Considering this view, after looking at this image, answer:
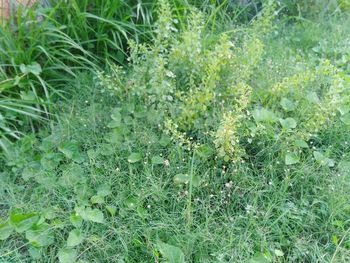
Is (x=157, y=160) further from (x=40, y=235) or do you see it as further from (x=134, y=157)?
(x=40, y=235)

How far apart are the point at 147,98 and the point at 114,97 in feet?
0.94

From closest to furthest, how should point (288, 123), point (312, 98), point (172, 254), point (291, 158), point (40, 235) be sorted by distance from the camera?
1. point (172, 254)
2. point (40, 235)
3. point (291, 158)
4. point (288, 123)
5. point (312, 98)

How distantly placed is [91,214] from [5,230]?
1.16ft

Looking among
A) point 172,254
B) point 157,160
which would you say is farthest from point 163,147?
point 172,254

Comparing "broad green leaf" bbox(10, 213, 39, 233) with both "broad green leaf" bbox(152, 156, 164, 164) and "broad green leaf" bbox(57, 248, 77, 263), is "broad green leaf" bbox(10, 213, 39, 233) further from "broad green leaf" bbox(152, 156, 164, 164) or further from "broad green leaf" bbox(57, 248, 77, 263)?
"broad green leaf" bbox(152, 156, 164, 164)

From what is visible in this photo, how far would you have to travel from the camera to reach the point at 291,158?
199cm

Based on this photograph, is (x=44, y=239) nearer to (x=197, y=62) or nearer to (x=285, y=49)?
(x=197, y=62)

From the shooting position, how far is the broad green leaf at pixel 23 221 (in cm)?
180

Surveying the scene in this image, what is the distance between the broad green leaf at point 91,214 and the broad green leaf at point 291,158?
834mm

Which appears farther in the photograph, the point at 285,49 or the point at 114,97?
the point at 285,49

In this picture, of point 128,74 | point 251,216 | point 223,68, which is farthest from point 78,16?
point 251,216

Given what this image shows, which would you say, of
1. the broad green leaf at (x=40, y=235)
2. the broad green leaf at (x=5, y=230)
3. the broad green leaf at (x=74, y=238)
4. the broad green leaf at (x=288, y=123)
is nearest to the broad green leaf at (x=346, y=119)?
the broad green leaf at (x=288, y=123)

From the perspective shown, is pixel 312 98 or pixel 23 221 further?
pixel 312 98

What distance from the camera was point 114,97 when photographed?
2518 mm
